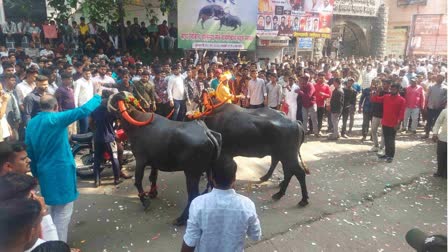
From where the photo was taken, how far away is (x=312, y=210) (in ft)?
18.2

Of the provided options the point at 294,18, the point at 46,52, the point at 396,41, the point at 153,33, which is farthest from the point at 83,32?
the point at 396,41

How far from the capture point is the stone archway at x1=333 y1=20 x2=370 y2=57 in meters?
26.5

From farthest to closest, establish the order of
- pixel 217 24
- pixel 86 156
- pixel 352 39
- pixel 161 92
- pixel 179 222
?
pixel 352 39, pixel 217 24, pixel 161 92, pixel 86 156, pixel 179 222

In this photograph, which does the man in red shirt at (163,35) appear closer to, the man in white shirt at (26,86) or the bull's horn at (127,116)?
the man in white shirt at (26,86)

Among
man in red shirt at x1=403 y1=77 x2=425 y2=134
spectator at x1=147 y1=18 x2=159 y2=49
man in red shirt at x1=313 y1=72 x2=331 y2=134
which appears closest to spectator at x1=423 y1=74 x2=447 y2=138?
man in red shirt at x1=403 y1=77 x2=425 y2=134

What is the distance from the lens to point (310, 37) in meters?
17.3

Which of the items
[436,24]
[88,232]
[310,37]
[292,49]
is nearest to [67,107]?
[88,232]

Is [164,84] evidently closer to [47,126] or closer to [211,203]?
[47,126]

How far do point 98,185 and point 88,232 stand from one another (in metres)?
1.53

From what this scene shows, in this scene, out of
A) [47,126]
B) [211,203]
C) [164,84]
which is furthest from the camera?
[164,84]

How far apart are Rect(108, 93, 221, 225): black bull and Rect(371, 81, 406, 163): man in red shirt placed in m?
4.66

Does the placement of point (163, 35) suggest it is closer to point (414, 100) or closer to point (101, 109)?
point (414, 100)

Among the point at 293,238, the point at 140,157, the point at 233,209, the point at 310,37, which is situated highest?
the point at 310,37

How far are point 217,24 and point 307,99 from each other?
595 cm
